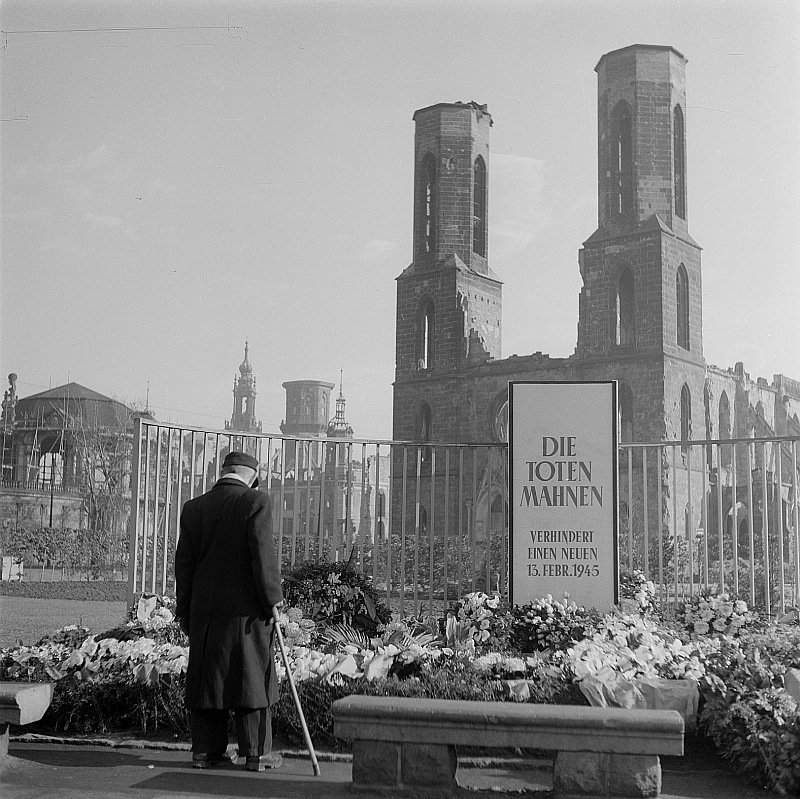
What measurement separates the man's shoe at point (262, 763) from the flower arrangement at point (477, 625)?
1.67 meters

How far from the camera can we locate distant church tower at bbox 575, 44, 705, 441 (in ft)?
161

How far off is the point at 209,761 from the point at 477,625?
8.64 ft

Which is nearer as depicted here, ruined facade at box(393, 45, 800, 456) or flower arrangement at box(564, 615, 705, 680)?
flower arrangement at box(564, 615, 705, 680)

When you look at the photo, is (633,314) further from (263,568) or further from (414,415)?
(263,568)

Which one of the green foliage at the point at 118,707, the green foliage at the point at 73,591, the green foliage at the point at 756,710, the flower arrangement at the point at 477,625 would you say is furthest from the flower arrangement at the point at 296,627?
the green foliage at the point at 73,591

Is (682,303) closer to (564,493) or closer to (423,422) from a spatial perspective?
(423,422)

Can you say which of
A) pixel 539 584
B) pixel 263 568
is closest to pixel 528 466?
pixel 539 584

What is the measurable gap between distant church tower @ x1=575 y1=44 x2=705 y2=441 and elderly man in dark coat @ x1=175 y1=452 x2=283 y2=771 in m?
A: 43.3

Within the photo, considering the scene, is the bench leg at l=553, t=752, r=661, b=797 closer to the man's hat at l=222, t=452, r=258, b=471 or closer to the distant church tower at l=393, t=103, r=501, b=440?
the man's hat at l=222, t=452, r=258, b=471

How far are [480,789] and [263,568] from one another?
165cm

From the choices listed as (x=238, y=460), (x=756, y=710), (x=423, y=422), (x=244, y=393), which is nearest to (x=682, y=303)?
(x=423, y=422)

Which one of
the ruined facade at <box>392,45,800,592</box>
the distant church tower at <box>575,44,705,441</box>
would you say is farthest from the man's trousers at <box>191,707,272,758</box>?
the distant church tower at <box>575,44,705,441</box>

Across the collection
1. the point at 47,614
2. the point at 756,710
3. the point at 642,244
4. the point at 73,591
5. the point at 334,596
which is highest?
the point at 642,244

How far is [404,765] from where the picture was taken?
18.1ft
